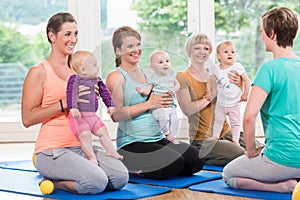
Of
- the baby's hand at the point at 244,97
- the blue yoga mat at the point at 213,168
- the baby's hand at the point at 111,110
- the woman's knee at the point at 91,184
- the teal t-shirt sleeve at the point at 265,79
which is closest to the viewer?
the teal t-shirt sleeve at the point at 265,79

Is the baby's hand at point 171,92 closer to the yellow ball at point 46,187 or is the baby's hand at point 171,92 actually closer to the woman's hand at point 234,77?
the yellow ball at point 46,187

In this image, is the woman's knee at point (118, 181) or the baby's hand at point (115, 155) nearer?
the woman's knee at point (118, 181)

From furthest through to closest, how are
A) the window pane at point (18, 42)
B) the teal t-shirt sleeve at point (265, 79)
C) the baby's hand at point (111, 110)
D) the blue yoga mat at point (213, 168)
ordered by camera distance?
the window pane at point (18, 42) < the blue yoga mat at point (213, 168) < the baby's hand at point (111, 110) < the teal t-shirt sleeve at point (265, 79)

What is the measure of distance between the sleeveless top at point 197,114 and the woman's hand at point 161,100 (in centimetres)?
10

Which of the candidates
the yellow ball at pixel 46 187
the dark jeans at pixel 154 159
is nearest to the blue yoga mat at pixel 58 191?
the yellow ball at pixel 46 187

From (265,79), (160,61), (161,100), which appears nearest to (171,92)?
(161,100)

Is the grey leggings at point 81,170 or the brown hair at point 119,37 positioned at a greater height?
the brown hair at point 119,37

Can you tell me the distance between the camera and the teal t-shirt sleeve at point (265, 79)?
2.70 m

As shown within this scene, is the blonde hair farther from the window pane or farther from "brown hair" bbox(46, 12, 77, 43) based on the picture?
the window pane

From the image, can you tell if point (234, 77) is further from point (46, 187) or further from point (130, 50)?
point (46, 187)

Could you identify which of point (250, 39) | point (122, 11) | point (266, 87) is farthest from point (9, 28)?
point (266, 87)

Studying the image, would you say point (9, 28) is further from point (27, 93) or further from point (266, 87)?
point (266, 87)

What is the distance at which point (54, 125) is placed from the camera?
2.97 metres

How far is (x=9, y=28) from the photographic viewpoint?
16.9 feet
